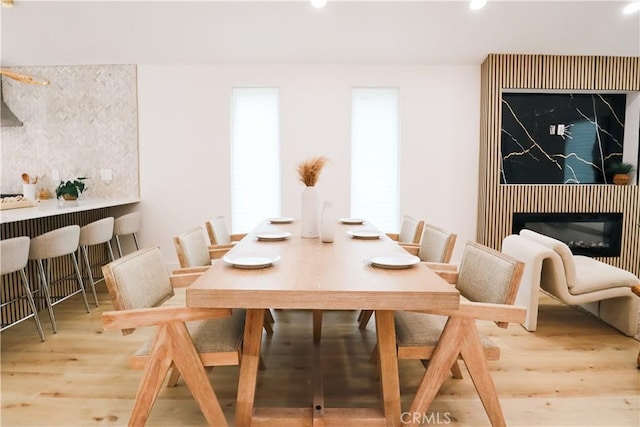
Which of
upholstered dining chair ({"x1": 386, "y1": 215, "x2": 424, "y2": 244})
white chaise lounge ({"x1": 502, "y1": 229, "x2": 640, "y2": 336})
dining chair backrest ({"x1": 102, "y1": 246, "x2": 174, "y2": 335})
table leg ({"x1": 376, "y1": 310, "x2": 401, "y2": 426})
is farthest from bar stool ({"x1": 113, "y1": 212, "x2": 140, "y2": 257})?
white chaise lounge ({"x1": 502, "y1": 229, "x2": 640, "y2": 336})

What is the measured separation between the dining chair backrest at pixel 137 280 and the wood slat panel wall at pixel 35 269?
6.33ft

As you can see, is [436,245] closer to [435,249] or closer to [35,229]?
[435,249]

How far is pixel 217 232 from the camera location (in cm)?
313

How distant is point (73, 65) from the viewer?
15.3 ft

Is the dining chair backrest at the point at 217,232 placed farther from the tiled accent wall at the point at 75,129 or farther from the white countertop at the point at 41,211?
the tiled accent wall at the point at 75,129

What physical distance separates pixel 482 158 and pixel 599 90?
1.54m

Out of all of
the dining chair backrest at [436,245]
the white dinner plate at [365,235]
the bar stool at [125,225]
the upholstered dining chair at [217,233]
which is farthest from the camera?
the bar stool at [125,225]

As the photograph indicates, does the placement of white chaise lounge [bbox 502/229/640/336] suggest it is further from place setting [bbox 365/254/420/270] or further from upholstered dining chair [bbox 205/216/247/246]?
upholstered dining chair [bbox 205/216/247/246]

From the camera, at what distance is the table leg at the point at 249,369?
173 centimetres

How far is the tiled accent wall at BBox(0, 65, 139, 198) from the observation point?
4680 millimetres

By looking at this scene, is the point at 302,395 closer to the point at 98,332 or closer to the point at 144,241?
the point at 98,332

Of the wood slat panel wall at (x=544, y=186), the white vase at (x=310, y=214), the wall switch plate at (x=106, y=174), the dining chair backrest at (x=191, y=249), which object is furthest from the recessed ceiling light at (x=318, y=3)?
the wall switch plate at (x=106, y=174)

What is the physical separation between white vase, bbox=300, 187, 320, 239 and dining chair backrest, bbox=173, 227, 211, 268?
663 millimetres

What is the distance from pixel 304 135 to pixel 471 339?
343 cm
